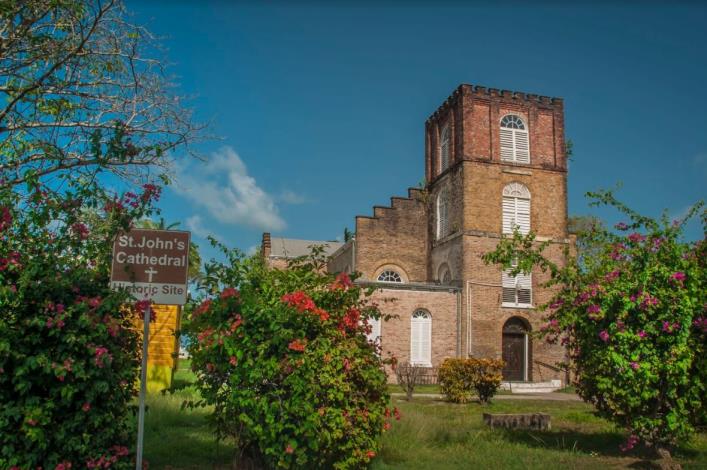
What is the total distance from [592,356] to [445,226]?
23125 mm

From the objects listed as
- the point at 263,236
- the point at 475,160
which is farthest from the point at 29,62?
the point at 263,236

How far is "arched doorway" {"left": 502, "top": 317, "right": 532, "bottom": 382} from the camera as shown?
1133 inches

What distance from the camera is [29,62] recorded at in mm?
8672

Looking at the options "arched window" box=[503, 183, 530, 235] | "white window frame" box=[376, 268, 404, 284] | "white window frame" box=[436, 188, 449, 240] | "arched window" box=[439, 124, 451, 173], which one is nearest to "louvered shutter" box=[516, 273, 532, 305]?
"arched window" box=[503, 183, 530, 235]

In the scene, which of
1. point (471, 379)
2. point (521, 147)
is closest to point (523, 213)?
point (521, 147)

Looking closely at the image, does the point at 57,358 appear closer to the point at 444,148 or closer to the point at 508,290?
the point at 508,290

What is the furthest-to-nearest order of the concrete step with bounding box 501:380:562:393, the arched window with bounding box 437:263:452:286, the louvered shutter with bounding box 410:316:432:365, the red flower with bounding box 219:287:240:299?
the arched window with bounding box 437:263:452:286
the louvered shutter with bounding box 410:316:432:365
the concrete step with bounding box 501:380:562:393
the red flower with bounding box 219:287:240:299

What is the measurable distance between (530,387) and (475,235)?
7.24m

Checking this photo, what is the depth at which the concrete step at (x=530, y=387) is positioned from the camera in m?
26.7

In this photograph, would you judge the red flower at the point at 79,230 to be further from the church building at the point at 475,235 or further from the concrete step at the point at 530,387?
the concrete step at the point at 530,387

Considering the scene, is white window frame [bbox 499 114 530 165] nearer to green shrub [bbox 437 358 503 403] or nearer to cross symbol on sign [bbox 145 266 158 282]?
green shrub [bbox 437 358 503 403]

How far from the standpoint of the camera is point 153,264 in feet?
21.8

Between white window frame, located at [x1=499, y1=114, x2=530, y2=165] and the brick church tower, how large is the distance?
0.05 m

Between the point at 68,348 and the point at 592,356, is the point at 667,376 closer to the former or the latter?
the point at 592,356
